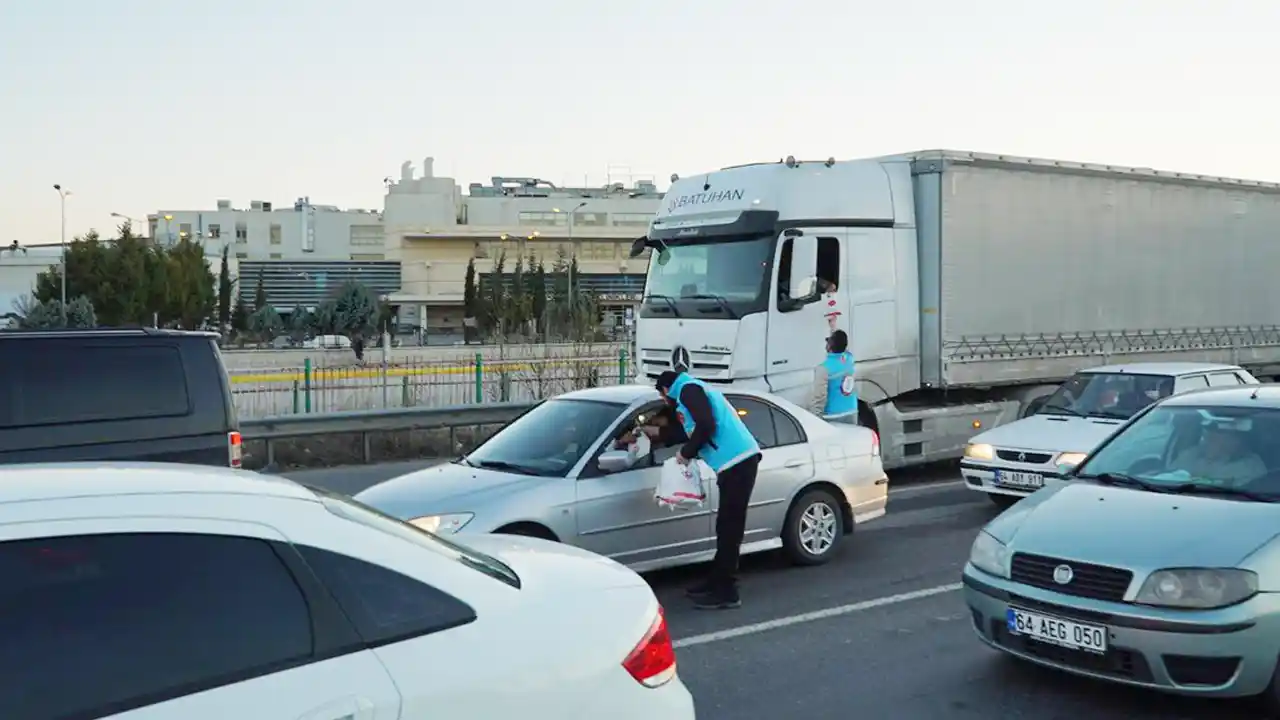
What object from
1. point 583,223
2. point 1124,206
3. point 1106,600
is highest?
point 583,223

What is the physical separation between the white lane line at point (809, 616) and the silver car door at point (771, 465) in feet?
3.57

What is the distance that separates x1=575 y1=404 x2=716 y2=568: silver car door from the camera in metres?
7.82

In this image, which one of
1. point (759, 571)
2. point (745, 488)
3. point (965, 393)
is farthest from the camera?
point (965, 393)

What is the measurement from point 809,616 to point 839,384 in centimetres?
514

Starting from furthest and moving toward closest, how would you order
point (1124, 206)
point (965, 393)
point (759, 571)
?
point (1124, 206) < point (965, 393) < point (759, 571)

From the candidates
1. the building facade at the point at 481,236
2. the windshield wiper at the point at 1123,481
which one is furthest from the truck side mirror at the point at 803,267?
the building facade at the point at 481,236

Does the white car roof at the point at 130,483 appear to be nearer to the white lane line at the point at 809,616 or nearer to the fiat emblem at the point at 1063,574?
the fiat emblem at the point at 1063,574

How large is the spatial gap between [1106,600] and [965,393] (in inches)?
378

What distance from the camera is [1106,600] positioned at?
5410mm

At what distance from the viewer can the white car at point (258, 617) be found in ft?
9.07

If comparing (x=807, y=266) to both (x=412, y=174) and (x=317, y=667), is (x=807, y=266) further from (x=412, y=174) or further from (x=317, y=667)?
(x=412, y=174)

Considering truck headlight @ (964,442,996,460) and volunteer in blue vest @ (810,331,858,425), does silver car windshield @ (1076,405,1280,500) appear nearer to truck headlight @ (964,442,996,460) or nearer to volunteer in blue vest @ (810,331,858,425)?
truck headlight @ (964,442,996,460)

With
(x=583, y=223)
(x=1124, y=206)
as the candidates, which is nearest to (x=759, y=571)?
(x=1124, y=206)

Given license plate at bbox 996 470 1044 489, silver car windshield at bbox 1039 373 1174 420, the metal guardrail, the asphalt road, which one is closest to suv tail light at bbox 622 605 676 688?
the asphalt road
